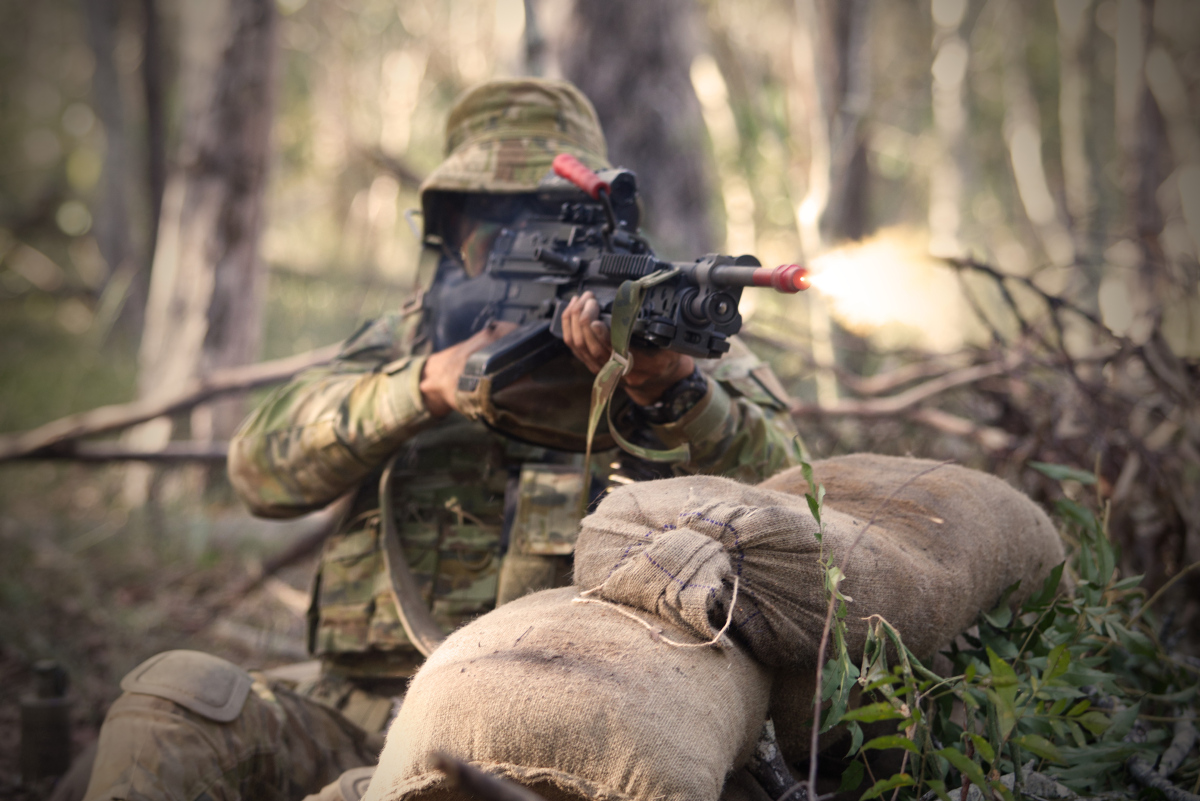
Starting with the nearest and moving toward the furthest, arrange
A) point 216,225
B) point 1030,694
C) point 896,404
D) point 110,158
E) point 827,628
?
point 827,628 → point 1030,694 → point 896,404 → point 216,225 → point 110,158

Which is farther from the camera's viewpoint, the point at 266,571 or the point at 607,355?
the point at 266,571

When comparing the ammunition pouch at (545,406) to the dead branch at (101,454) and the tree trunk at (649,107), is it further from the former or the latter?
the dead branch at (101,454)

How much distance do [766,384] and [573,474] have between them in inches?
26.3

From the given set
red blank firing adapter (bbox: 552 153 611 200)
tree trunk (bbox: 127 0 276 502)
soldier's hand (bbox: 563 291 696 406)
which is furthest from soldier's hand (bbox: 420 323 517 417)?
tree trunk (bbox: 127 0 276 502)

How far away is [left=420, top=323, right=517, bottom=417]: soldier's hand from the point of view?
2035mm

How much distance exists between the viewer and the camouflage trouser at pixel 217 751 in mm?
1586

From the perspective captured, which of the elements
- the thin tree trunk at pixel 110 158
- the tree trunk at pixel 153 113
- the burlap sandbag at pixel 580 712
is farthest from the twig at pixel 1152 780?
the thin tree trunk at pixel 110 158

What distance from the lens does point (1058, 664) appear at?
1.20m

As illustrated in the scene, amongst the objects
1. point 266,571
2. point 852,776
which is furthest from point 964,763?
point 266,571

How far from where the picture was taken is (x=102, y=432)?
3979 mm

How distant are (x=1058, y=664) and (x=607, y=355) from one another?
1.01m

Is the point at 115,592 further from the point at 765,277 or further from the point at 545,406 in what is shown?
the point at 765,277

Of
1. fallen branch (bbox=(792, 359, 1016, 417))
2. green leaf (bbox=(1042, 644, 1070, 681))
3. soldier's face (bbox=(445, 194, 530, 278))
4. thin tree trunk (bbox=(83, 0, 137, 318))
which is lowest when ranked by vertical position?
green leaf (bbox=(1042, 644, 1070, 681))

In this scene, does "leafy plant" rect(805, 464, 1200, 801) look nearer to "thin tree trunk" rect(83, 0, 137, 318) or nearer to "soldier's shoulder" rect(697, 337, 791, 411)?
"soldier's shoulder" rect(697, 337, 791, 411)
